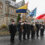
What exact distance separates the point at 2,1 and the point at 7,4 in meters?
6.12

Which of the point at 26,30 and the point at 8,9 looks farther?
the point at 8,9

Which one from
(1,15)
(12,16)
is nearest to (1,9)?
(1,15)

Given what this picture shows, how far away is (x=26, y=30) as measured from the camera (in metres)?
16.3

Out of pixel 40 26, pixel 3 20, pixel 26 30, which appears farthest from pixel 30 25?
pixel 3 20

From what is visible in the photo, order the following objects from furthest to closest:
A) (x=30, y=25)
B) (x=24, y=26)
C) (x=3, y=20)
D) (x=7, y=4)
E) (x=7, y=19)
Answer: (x=7, y=4), (x=7, y=19), (x=3, y=20), (x=30, y=25), (x=24, y=26)

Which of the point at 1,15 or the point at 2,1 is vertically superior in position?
the point at 2,1

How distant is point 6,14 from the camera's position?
50.8m

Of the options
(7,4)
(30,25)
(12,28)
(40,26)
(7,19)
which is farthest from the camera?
(7,4)

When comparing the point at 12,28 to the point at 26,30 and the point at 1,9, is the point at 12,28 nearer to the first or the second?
the point at 26,30

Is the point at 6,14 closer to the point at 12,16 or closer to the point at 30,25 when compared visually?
the point at 12,16

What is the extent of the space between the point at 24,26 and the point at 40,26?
4363 millimetres

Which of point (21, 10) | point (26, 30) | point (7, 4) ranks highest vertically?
point (7, 4)

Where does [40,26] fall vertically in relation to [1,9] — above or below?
below

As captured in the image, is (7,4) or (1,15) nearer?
(1,15)
